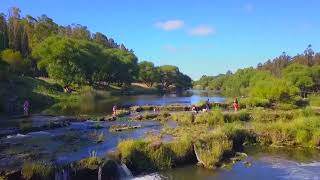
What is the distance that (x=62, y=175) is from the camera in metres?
27.0

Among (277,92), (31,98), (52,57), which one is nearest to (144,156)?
(277,92)

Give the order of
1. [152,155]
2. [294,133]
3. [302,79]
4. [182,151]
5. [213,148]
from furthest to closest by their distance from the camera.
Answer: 1. [302,79]
2. [294,133]
3. [213,148]
4. [182,151]
5. [152,155]

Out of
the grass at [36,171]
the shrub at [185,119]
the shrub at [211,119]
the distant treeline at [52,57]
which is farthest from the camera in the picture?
the distant treeline at [52,57]

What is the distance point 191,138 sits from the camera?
36.1 metres

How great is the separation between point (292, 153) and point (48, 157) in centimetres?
2046

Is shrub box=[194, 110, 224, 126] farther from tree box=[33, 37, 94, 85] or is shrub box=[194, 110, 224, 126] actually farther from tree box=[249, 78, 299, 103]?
tree box=[33, 37, 94, 85]

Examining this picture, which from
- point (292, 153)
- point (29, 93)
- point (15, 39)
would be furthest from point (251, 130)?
point (15, 39)

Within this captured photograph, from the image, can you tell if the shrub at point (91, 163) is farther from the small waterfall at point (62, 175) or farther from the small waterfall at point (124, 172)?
the small waterfall at point (124, 172)

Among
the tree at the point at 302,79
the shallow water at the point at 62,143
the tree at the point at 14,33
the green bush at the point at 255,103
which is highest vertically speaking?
the tree at the point at 14,33

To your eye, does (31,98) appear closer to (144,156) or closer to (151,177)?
(144,156)

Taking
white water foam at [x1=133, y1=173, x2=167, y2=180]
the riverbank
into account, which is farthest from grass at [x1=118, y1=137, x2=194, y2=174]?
the riverbank

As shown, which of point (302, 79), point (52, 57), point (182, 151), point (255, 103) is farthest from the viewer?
point (302, 79)

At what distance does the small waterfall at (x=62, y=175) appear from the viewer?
26.7 metres

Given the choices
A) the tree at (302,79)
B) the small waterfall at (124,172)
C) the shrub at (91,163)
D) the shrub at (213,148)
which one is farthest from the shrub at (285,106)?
the tree at (302,79)
